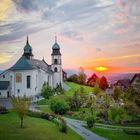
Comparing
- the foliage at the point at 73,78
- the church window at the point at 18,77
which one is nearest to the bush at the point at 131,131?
the church window at the point at 18,77

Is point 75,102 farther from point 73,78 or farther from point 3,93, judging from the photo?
point 73,78

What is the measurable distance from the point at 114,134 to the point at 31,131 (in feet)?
15.8

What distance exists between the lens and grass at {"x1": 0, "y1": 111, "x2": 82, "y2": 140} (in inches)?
616

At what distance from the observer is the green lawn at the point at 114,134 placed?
17.9m

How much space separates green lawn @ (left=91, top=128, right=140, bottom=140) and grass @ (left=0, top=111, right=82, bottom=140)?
178cm

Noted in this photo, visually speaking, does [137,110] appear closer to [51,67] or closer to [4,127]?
[4,127]

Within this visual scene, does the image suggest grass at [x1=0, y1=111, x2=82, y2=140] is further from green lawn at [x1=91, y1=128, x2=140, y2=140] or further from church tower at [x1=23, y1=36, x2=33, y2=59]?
church tower at [x1=23, y1=36, x2=33, y2=59]

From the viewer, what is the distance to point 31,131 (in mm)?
16891

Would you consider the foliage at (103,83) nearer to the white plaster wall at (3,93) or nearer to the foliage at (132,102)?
the white plaster wall at (3,93)

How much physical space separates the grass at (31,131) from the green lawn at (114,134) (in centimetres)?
178

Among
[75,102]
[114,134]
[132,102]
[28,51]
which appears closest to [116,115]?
[132,102]

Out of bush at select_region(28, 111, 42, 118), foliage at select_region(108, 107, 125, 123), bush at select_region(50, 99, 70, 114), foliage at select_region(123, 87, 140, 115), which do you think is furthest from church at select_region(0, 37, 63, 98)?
foliage at select_region(108, 107, 125, 123)

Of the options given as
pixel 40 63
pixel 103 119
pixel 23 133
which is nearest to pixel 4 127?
pixel 23 133

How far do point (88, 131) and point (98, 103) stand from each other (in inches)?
286
